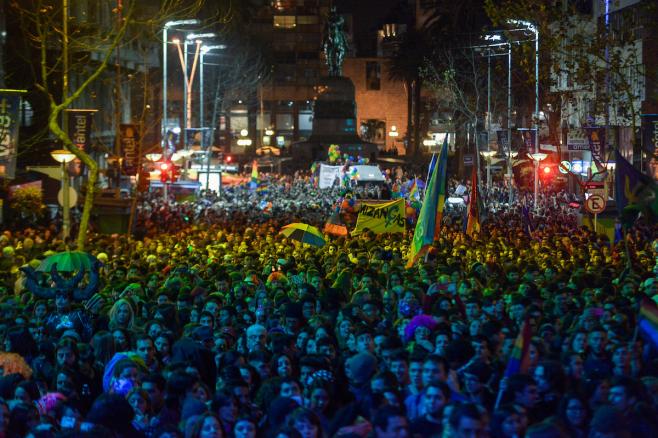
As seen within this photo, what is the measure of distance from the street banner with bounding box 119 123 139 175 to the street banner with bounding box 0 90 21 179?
9491mm

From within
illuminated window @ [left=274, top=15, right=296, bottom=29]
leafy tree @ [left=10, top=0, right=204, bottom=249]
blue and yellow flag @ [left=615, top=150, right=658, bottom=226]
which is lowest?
blue and yellow flag @ [left=615, top=150, right=658, bottom=226]

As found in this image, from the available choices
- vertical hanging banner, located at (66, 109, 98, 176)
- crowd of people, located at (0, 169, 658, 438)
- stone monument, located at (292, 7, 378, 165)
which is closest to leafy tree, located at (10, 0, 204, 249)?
vertical hanging banner, located at (66, 109, 98, 176)

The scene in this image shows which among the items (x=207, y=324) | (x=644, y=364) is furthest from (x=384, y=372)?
(x=207, y=324)

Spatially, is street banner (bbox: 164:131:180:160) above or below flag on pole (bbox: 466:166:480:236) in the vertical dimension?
above

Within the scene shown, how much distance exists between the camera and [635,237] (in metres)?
24.2

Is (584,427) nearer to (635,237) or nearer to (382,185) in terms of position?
(635,237)

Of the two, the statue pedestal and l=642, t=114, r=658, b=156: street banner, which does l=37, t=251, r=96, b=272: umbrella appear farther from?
the statue pedestal

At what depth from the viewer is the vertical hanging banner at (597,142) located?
34.9 meters

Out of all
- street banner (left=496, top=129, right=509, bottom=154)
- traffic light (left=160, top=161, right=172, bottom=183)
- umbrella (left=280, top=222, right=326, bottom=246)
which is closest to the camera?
umbrella (left=280, top=222, right=326, bottom=246)

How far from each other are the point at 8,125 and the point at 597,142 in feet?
57.2

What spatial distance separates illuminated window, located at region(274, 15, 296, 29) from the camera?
124500 mm

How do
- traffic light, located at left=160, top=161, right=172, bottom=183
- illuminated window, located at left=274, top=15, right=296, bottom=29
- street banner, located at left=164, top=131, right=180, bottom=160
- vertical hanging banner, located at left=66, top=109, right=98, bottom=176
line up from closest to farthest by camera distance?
vertical hanging banner, located at left=66, top=109, right=98, bottom=176, traffic light, located at left=160, top=161, right=172, bottom=183, street banner, located at left=164, top=131, right=180, bottom=160, illuminated window, located at left=274, top=15, right=296, bottom=29

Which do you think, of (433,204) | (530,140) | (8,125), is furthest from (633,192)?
(530,140)

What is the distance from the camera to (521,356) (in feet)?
28.8
